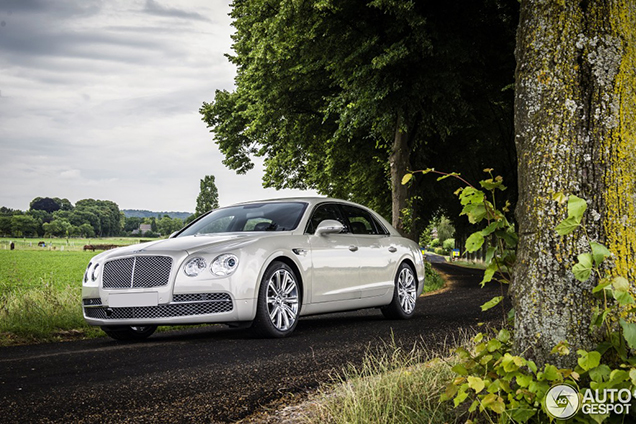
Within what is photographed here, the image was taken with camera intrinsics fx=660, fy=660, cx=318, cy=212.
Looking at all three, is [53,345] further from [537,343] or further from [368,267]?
[537,343]

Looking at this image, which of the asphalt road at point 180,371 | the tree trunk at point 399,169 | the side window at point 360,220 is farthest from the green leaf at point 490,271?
the tree trunk at point 399,169

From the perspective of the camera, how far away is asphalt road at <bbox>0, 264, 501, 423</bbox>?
4434 mm

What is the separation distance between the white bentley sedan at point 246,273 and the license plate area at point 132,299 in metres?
0.01

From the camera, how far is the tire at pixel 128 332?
327 inches

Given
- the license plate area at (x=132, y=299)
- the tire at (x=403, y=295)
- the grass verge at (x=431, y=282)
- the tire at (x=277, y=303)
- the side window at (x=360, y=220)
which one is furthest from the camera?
the grass verge at (x=431, y=282)

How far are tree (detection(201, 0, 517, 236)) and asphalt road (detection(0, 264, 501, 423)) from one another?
31.0 ft

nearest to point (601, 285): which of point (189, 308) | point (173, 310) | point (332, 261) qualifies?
point (189, 308)

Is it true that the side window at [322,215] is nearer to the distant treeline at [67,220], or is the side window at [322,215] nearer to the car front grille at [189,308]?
the car front grille at [189,308]

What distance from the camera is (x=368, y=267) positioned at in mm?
9445

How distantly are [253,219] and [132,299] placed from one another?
6.61 ft

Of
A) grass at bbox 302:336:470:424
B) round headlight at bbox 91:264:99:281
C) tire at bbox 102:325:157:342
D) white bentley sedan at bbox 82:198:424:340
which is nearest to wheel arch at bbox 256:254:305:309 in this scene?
white bentley sedan at bbox 82:198:424:340

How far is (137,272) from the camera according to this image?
298 inches

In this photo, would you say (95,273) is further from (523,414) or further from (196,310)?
(523,414)

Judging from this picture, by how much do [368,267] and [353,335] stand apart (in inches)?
61.4
